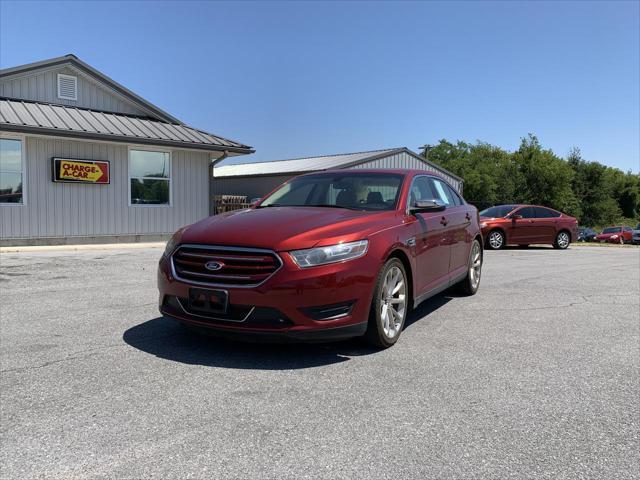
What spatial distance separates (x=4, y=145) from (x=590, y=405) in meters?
13.4

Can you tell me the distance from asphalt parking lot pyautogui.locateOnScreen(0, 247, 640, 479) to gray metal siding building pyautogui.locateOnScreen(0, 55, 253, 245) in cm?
820

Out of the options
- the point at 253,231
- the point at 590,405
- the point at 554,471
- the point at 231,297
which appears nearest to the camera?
the point at 554,471

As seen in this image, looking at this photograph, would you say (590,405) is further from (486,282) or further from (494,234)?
(494,234)

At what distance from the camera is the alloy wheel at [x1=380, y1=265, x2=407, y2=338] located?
440 centimetres

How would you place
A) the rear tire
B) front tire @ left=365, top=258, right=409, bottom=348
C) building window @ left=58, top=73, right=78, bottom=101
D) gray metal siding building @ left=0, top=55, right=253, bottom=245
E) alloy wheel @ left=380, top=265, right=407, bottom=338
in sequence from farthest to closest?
building window @ left=58, top=73, right=78, bottom=101 → gray metal siding building @ left=0, top=55, right=253, bottom=245 → the rear tire → alloy wheel @ left=380, top=265, right=407, bottom=338 → front tire @ left=365, top=258, right=409, bottom=348

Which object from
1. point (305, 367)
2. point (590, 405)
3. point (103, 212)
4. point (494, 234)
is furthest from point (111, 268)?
point (494, 234)

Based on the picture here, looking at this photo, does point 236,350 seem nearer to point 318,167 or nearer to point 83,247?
point 83,247

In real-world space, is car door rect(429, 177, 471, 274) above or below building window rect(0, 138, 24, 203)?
below

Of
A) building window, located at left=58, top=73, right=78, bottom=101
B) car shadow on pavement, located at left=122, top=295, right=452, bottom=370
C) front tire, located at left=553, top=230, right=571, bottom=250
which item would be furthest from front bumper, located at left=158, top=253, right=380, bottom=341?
front tire, located at left=553, top=230, right=571, bottom=250

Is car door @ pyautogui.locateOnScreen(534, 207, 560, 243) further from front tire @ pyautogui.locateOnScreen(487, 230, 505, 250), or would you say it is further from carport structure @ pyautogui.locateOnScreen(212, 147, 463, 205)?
carport structure @ pyautogui.locateOnScreen(212, 147, 463, 205)

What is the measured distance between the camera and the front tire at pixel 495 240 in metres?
15.6

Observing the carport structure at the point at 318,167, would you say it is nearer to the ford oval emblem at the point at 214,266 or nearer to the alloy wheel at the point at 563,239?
the alloy wheel at the point at 563,239

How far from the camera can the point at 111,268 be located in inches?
368

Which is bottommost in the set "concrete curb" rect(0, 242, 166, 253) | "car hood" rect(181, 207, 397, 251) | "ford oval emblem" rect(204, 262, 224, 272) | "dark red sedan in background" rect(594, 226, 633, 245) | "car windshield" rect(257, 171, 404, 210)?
"dark red sedan in background" rect(594, 226, 633, 245)
